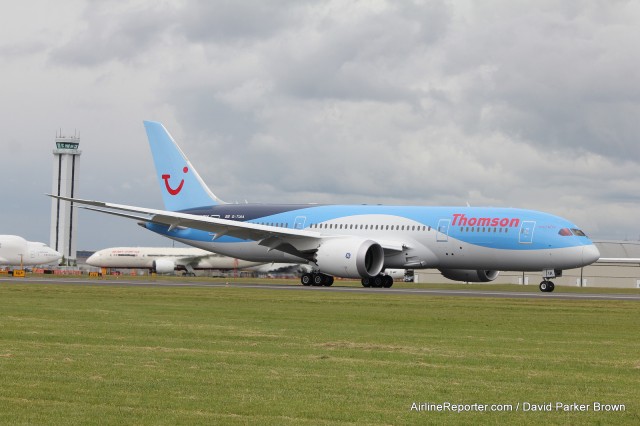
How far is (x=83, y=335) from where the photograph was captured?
67.1 feet

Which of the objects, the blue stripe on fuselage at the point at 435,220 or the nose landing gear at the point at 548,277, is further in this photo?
the nose landing gear at the point at 548,277

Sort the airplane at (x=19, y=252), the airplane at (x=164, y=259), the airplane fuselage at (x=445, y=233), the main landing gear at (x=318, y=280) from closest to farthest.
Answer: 1. the airplane fuselage at (x=445, y=233)
2. the main landing gear at (x=318, y=280)
3. the airplane at (x=19, y=252)
4. the airplane at (x=164, y=259)

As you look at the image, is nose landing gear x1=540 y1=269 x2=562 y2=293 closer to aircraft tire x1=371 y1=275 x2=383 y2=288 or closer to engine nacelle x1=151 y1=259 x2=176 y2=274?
aircraft tire x1=371 y1=275 x2=383 y2=288

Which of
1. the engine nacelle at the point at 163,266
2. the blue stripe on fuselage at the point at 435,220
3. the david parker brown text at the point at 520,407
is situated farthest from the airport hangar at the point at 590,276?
the david parker brown text at the point at 520,407

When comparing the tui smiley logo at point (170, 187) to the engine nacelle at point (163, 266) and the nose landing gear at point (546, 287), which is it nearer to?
the nose landing gear at point (546, 287)

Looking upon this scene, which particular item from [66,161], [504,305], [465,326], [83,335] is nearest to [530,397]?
[83,335]

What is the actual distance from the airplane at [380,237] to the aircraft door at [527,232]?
5 centimetres

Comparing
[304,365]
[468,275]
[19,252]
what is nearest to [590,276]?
[468,275]

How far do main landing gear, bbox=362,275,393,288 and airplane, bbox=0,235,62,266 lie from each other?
6263 centimetres

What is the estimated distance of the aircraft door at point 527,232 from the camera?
1911 inches

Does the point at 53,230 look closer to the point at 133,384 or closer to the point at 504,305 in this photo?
the point at 504,305

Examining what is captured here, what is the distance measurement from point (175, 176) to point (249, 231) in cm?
1124

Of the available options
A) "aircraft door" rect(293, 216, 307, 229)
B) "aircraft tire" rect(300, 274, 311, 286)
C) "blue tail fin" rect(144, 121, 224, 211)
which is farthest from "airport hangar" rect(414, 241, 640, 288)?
"aircraft tire" rect(300, 274, 311, 286)

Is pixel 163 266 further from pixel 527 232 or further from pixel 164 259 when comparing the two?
pixel 527 232
